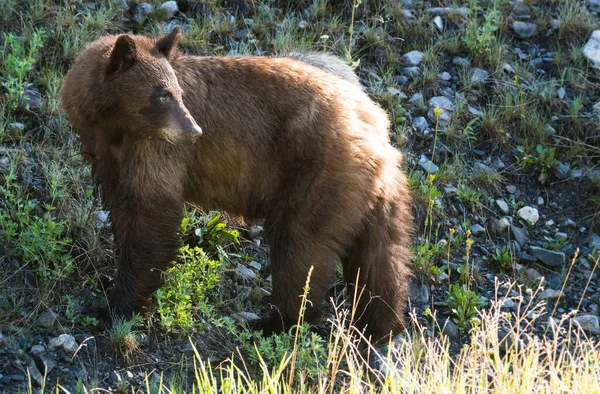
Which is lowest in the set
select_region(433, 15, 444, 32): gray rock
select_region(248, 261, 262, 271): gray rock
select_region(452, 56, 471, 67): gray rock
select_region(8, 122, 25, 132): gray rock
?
select_region(248, 261, 262, 271): gray rock

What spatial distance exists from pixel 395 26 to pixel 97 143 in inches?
157

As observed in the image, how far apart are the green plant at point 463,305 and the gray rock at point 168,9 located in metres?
3.51

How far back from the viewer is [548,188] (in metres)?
8.12

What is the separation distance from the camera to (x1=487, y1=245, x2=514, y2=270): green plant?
24.2 feet

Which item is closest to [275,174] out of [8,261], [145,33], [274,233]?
[274,233]

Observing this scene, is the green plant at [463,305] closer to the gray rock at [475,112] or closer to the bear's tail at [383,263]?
the bear's tail at [383,263]

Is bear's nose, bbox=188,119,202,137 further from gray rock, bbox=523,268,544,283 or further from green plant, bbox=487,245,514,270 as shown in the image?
gray rock, bbox=523,268,544,283

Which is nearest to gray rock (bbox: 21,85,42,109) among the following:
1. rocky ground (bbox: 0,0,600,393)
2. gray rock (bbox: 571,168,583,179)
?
rocky ground (bbox: 0,0,600,393)

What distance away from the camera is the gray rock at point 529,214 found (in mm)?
7797

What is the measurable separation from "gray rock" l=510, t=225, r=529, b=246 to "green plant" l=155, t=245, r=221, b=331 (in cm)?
257

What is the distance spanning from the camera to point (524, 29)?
30.6 ft

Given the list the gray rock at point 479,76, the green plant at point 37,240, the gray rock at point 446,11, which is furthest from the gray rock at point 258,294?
the gray rock at point 446,11

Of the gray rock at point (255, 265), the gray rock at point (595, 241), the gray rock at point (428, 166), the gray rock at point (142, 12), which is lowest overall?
the gray rock at point (255, 265)

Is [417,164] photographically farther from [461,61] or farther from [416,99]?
[461,61]
